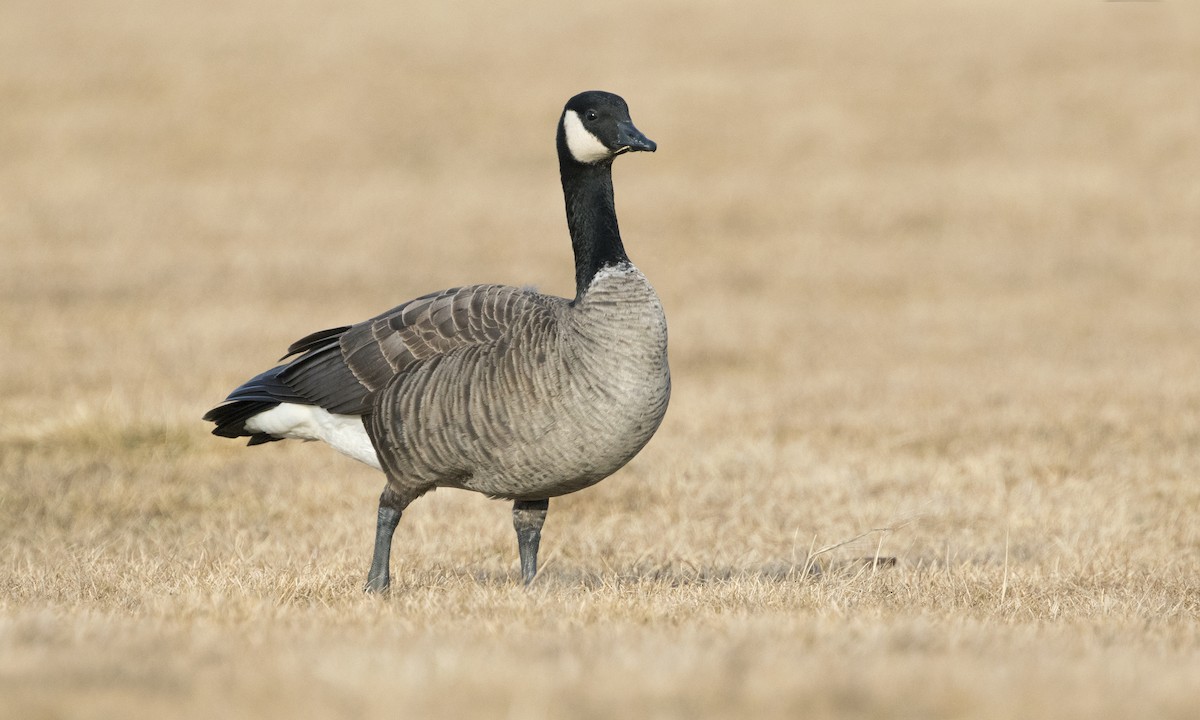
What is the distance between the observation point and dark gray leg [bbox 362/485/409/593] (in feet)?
22.7

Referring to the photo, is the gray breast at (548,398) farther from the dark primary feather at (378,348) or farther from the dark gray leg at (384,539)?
the dark gray leg at (384,539)

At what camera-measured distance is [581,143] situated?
7.38 m

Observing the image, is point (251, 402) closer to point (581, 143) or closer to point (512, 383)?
point (512, 383)

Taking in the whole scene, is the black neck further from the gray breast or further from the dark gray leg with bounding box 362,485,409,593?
the dark gray leg with bounding box 362,485,409,593

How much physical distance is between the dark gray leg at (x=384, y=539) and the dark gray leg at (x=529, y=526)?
26.8 inches

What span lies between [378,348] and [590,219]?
1241 millimetres

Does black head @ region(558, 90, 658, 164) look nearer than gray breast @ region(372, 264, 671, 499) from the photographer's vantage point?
No

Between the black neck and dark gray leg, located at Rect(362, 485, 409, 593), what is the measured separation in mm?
1359

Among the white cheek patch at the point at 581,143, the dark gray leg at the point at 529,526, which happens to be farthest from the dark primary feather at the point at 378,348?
the dark gray leg at the point at 529,526

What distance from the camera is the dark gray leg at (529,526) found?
750 centimetres

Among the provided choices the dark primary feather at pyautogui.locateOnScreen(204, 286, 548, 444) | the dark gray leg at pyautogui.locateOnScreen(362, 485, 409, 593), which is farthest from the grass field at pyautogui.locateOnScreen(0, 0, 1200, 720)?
the dark primary feather at pyautogui.locateOnScreen(204, 286, 548, 444)

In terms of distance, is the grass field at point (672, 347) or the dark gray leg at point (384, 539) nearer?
the grass field at point (672, 347)

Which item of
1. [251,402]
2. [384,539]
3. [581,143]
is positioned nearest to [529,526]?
[384,539]

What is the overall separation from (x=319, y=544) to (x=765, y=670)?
4.78m
